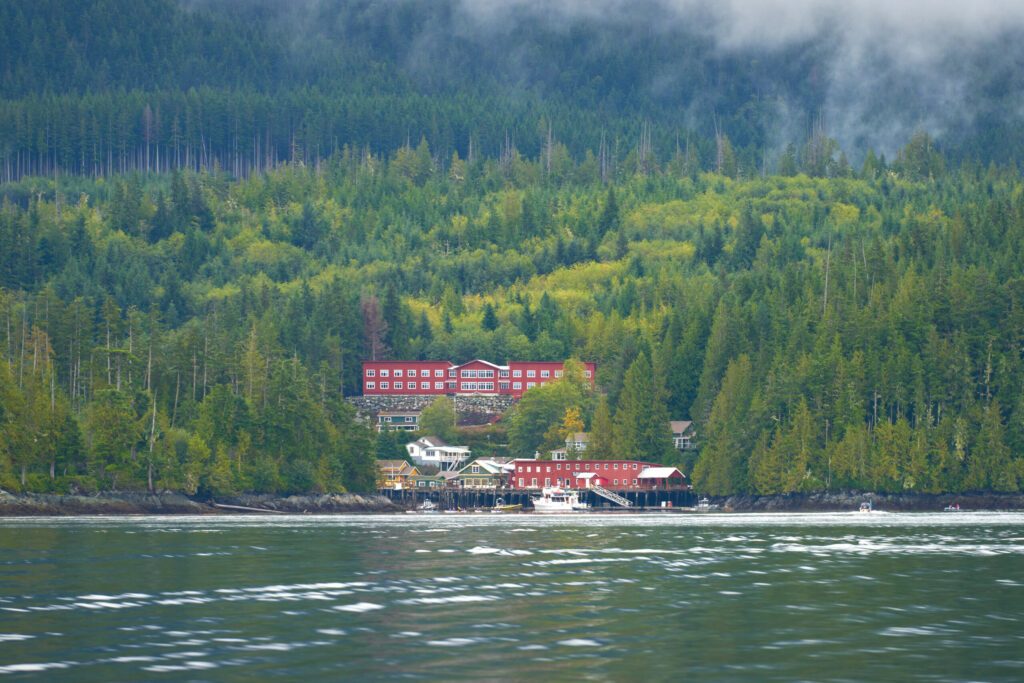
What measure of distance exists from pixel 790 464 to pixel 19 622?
136m

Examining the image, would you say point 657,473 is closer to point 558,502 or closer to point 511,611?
point 558,502

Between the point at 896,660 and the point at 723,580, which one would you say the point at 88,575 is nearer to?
the point at 723,580

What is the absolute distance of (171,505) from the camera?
15400 centimetres

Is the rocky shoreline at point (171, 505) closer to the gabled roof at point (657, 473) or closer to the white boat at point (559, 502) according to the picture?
the white boat at point (559, 502)

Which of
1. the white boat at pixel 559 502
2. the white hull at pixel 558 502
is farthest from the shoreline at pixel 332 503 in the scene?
the white boat at pixel 559 502

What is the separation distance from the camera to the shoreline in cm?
14500

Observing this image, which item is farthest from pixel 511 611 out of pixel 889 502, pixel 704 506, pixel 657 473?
pixel 657 473

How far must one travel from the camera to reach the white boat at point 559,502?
188m

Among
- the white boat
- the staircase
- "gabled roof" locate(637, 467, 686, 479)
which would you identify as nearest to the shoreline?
the white boat

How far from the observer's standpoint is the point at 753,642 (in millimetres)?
41906

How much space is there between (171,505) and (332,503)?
21195mm

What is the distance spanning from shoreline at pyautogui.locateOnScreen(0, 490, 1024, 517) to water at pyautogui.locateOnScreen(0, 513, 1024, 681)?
2432 inches

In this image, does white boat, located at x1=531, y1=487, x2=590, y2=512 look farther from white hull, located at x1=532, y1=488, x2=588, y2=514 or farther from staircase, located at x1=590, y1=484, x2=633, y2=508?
staircase, located at x1=590, y1=484, x2=633, y2=508

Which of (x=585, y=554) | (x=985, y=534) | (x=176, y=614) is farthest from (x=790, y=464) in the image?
(x=176, y=614)
